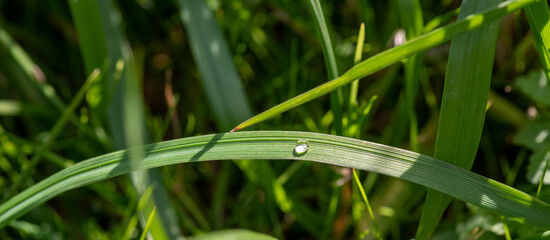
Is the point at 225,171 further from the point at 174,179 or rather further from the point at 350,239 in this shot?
the point at 350,239

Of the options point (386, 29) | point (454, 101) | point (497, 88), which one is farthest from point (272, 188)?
point (497, 88)

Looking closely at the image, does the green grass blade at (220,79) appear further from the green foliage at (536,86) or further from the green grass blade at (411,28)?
the green foliage at (536,86)

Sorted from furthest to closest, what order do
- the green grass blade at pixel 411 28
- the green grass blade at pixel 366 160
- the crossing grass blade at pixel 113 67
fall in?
1. the crossing grass blade at pixel 113 67
2. the green grass blade at pixel 411 28
3. the green grass blade at pixel 366 160

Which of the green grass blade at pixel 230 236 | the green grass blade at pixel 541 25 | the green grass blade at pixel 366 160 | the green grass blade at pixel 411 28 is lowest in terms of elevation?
the green grass blade at pixel 230 236

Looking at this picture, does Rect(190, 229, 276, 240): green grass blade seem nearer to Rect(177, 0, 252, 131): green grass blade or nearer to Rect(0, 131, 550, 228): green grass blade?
Rect(0, 131, 550, 228): green grass blade

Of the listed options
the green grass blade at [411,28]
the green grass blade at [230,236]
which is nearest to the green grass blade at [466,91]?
the green grass blade at [411,28]

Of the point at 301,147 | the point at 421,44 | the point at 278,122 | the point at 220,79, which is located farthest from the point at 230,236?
the point at 278,122
